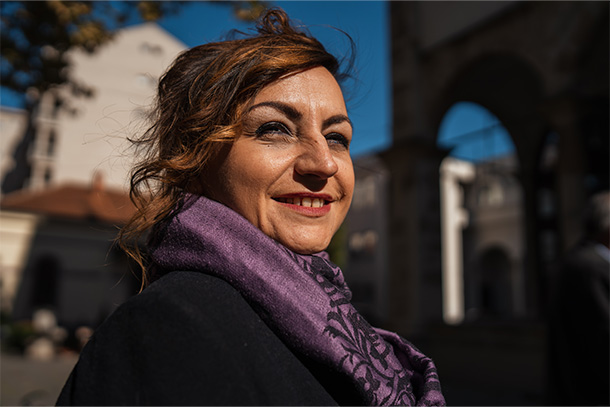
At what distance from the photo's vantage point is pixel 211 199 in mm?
1246

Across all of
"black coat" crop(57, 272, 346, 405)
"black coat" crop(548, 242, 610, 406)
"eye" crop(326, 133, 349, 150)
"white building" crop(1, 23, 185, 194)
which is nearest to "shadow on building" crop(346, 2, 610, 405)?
"black coat" crop(548, 242, 610, 406)

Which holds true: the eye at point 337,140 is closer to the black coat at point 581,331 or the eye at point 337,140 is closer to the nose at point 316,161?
the nose at point 316,161

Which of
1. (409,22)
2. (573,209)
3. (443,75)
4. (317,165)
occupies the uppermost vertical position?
(409,22)

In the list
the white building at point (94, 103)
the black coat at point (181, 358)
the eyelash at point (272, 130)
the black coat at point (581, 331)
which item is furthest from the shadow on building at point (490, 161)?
the white building at point (94, 103)

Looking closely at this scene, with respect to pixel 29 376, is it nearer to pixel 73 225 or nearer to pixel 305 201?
pixel 305 201

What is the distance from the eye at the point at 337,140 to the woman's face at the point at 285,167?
55 millimetres

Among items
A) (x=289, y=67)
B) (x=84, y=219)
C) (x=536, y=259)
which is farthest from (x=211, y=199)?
(x=84, y=219)

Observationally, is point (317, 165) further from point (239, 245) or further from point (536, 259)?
point (536, 259)

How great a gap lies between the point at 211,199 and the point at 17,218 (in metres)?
24.8

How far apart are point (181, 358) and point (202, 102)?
0.64 metres

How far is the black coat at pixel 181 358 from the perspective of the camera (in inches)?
34.9

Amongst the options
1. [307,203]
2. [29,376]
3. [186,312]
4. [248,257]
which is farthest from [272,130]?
[29,376]

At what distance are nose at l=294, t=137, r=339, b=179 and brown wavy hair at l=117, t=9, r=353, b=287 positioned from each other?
0.17 metres

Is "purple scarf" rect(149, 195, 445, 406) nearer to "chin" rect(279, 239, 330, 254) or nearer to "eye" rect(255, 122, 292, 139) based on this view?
"chin" rect(279, 239, 330, 254)
